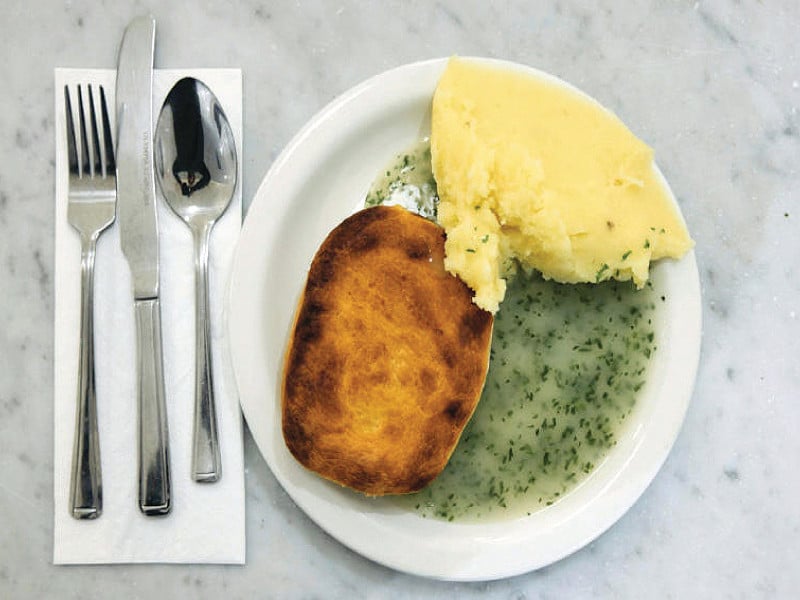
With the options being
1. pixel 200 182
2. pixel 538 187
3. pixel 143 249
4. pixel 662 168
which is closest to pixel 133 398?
pixel 143 249

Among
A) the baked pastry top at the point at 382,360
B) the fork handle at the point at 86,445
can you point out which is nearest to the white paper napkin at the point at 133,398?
the fork handle at the point at 86,445

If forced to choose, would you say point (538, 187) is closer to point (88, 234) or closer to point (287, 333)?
point (287, 333)

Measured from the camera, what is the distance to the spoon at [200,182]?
1.57m

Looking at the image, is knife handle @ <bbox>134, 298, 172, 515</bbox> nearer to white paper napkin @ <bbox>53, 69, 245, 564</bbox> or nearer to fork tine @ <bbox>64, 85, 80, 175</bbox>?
white paper napkin @ <bbox>53, 69, 245, 564</bbox>

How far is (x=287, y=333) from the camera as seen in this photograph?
160 cm

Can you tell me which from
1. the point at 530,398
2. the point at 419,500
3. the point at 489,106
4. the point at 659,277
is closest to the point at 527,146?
the point at 489,106

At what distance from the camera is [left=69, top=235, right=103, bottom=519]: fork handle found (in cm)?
156

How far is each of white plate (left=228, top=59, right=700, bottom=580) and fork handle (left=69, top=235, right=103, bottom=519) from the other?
0.96ft

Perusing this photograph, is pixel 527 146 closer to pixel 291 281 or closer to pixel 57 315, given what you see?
pixel 291 281

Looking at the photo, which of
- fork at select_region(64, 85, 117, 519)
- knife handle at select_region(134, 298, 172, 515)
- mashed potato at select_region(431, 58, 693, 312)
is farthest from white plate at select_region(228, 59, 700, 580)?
fork at select_region(64, 85, 117, 519)

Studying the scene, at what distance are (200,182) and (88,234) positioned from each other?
24 cm

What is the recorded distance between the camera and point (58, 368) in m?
1.60

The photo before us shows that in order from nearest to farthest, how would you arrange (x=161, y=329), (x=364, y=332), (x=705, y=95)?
(x=364, y=332)
(x=161, y=329)
(x=705, y=95)

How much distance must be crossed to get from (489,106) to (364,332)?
1.62 ft
